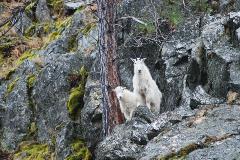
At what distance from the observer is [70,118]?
15898mm

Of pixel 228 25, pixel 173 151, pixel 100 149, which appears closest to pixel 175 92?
pixel 228 25

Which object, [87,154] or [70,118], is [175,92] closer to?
[87,154]

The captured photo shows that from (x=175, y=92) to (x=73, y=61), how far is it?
5336mm

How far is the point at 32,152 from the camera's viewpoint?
16.7 metres

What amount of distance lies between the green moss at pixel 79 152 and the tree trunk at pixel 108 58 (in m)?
1.60

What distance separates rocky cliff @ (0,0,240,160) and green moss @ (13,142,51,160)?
40 millimetres

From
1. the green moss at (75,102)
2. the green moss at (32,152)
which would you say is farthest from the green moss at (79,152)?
the green moss at (32,152)

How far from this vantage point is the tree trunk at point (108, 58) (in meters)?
12.9

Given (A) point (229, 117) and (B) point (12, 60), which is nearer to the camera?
(A) point (229, 117)

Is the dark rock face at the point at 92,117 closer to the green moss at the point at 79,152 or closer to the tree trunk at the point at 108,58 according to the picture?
the green moss at the point at 79,152

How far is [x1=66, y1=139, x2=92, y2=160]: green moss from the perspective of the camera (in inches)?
557

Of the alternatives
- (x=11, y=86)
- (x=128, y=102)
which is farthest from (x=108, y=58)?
(x=11, y=86)

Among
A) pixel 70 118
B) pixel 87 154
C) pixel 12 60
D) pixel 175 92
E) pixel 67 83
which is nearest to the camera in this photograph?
pixel 175 92

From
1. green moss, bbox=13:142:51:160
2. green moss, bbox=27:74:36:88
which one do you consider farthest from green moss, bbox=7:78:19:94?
green moss, bbox=13:142:51:160
